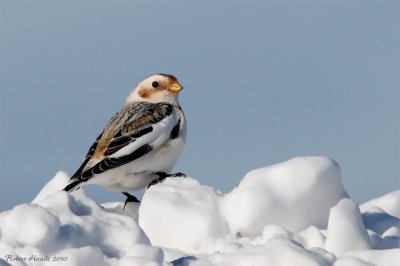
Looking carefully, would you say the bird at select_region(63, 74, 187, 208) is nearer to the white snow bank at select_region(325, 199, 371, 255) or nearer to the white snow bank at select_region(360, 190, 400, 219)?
the white snow bank at select_region(360, 190, 400, 219)

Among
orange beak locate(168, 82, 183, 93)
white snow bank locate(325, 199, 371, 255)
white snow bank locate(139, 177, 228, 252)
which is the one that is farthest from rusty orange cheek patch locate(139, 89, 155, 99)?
white snow bank locate(325, 199, 371, 255)

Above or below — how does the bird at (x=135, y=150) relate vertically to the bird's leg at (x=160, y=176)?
above

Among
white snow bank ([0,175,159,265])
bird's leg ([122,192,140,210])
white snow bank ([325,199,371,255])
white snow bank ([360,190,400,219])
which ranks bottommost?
bird's leg ([122,192,140,210])

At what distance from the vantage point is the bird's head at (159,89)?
12.9m

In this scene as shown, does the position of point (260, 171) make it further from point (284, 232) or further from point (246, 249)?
point (246, 249)

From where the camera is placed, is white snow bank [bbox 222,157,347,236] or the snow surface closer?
the snow surface

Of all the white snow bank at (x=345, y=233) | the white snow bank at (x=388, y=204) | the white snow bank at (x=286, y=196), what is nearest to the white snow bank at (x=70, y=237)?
the white snow bank at (x=286, y=196)

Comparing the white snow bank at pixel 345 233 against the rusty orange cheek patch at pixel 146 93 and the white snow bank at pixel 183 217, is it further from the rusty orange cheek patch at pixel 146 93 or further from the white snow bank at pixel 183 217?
the rusty orange cheek patch at pixel 146 93

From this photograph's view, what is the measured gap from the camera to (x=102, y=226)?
26.5 ft

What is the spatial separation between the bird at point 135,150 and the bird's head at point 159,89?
404 millimetres

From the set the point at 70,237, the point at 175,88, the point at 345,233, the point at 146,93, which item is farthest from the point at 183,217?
the point at 146,93

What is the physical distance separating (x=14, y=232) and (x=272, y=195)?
255 cm

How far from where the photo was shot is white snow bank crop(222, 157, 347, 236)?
8859mm

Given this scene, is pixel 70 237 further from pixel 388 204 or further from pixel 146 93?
pixel 146 93
